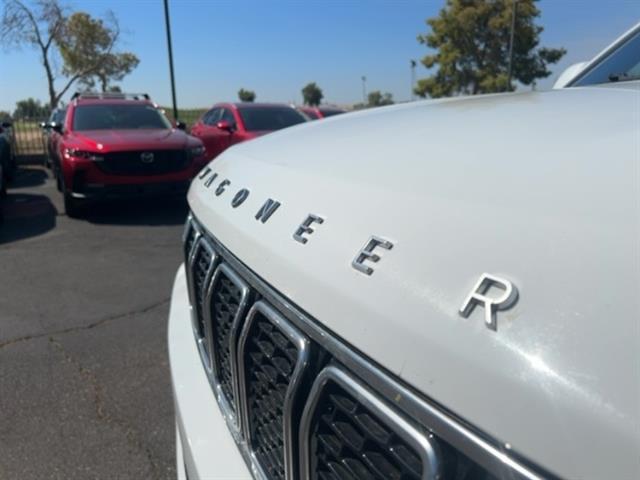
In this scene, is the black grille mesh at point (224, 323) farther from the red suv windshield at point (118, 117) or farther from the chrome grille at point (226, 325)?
the red suv windshield at point (118, 117)

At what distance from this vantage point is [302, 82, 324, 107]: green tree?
195 feet

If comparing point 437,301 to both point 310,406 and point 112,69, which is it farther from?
point 112,69

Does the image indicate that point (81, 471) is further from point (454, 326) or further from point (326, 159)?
point (454, 326)

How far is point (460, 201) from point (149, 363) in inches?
119

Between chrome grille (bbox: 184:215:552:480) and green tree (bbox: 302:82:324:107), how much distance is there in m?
59.3

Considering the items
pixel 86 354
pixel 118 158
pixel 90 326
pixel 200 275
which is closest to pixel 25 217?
pixel 118 158

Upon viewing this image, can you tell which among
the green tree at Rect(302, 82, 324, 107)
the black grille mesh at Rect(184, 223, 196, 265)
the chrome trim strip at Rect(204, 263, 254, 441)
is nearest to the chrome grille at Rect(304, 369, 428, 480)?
the chrome trim strip at Rect(204, 263, 254, 441)

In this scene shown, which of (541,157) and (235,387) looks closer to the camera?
(541,157)

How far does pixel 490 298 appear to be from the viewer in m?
0.69

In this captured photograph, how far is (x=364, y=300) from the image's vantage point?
0.85 metres

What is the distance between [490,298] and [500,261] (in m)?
0.06

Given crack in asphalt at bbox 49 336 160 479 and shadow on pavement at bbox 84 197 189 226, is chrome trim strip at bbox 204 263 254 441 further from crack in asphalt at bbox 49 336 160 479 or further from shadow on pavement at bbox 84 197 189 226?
shadow on pavement at bbox 84 197 189 226

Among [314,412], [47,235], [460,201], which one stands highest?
[460,201]

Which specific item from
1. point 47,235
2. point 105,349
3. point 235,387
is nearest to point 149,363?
point 105,349
